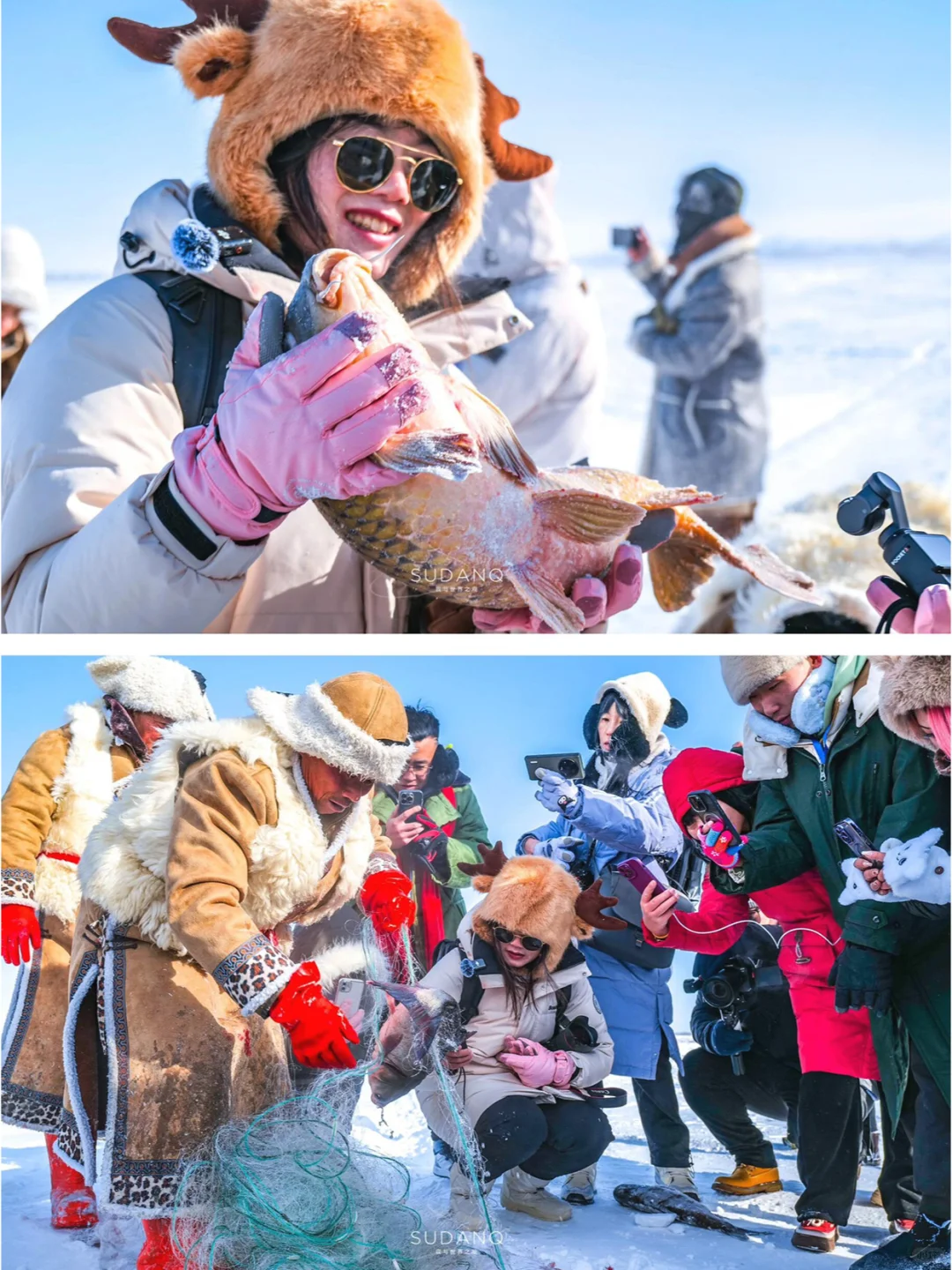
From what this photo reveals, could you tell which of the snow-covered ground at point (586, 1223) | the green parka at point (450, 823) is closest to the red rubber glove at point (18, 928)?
the snow-covered ground at point (586, 1223)

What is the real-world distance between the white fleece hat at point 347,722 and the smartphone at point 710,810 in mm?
390

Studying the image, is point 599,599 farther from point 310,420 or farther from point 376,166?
point 376,166

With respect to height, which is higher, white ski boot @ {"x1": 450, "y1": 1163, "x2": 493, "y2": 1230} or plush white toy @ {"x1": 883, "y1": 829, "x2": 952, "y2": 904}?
plush white toy @ {"x1": 883, "y1": 829, "x2": 952, "y2": 904}

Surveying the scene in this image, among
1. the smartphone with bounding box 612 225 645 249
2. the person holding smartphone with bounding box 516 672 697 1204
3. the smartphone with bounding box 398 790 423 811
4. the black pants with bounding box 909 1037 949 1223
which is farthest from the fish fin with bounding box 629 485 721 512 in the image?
the black pants with bounding box 909 1037 949 1223

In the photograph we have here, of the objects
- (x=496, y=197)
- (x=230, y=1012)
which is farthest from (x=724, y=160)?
(x=230, y=1012)

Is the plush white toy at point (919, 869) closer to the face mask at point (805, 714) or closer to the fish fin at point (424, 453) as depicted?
the face mask at point (805, 714)

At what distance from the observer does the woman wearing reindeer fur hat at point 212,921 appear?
5.12ft

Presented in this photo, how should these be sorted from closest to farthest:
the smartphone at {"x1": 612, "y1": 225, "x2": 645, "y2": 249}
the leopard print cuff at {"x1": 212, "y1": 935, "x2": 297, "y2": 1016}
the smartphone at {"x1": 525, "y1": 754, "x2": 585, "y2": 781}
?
1. the leopard print cuff at {"x1": 212, "y1": 935, "x2": 297, "y2": 1016}
2. the smartphone at {"x1": 525, "y1": 754, "x2": 585, "y2": 781}
3. the smartphone at {"x1": 612, "y1": 225, "x2": 645, "y2": 249}

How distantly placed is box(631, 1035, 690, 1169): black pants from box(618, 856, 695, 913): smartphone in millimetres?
208

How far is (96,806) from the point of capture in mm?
1686

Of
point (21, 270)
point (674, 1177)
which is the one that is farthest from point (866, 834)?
point (21, 270)

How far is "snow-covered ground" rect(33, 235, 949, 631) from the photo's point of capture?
2.31m

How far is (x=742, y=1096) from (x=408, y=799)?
593 millimetres

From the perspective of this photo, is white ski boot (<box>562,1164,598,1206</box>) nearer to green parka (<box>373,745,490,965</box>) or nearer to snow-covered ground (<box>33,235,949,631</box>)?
green parka (<box>373,745,490,965</box>)
